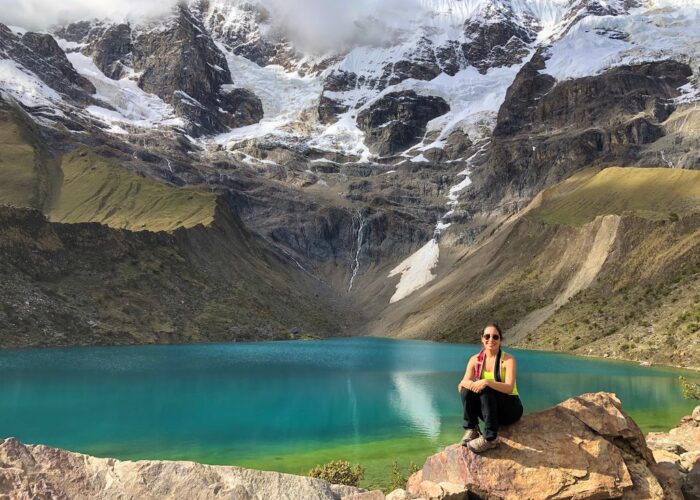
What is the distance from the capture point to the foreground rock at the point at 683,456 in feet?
35.0

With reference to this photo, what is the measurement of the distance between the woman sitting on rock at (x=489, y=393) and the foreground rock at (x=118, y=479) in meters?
3.07

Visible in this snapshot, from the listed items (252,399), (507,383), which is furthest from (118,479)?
(252,399)

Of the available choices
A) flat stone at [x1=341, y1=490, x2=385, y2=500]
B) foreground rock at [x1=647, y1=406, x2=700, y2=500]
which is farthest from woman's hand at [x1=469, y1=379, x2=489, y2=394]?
foreground rock at [x1=647, y1=406, x2=700, y2=500]

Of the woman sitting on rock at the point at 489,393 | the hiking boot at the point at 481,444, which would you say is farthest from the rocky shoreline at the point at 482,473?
the woman sitting on rock at the point at 489,393

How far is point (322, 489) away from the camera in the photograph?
9.41m

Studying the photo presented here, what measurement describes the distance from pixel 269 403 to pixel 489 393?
32.1 meters

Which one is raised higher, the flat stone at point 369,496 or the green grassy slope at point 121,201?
the flat stone at point 369,496

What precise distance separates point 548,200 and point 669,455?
14044 centimetres

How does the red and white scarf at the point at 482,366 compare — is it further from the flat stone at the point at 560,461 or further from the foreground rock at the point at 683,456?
the foreground rock at the point at 683,456

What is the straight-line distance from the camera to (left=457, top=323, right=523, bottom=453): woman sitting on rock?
1002cm

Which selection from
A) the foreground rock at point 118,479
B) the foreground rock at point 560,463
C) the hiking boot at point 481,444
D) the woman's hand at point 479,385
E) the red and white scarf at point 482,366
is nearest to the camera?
the foreground rock at point 118,479

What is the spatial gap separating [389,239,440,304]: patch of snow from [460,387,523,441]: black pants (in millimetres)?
155196

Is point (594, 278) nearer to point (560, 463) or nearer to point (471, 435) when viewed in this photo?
point (560, 463)

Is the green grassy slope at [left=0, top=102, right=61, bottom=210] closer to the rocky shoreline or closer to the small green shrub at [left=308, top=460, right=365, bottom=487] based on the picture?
the small green shrub at [left=308, top=460, right=365, bottom=487]
